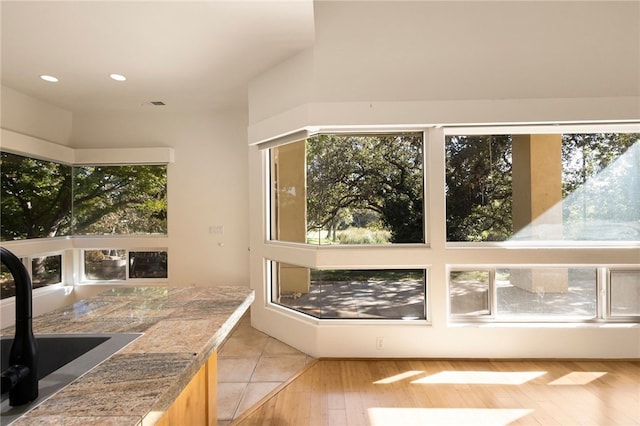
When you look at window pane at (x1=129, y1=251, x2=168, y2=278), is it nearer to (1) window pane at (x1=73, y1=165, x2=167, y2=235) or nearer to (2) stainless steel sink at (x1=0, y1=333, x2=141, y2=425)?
(1) window pane at (x1=73, y1=165, x2=167, y2=235)

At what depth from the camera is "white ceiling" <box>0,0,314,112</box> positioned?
7.21 feet

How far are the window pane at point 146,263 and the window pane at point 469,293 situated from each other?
3.92 m

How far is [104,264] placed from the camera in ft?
14.7

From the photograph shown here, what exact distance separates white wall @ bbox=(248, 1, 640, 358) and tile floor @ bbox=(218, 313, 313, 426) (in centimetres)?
34

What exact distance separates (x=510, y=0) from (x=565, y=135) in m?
1.34

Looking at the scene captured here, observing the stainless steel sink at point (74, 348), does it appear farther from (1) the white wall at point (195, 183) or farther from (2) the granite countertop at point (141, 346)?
(1) the white wall at point (195, 183)

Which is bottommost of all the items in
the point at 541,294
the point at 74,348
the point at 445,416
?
the point at 445,416

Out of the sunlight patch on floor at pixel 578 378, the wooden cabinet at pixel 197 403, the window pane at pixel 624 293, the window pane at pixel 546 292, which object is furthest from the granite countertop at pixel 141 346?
the window pane at pixel 624 293

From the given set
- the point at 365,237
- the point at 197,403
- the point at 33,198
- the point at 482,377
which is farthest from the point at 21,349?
the point at 33,198

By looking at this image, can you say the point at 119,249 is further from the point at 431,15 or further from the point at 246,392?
the point at 431,15

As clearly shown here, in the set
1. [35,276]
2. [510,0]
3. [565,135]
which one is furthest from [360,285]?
[35,276]

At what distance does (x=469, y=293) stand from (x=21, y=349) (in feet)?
10.1

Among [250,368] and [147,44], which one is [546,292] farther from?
[147,44]

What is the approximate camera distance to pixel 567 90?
8.66 ft
